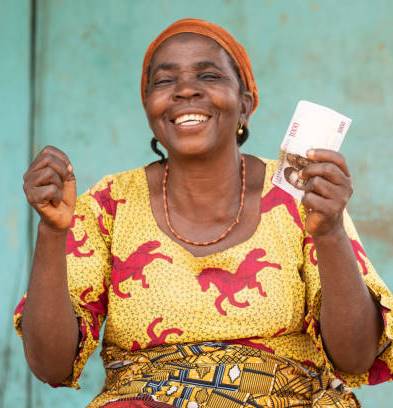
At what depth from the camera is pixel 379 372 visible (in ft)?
11.1

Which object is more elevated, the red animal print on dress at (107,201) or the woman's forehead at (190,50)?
the woman's forehead at (190,50)

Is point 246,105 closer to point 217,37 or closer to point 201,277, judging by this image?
point 217,37

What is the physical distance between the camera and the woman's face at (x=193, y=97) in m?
3.48

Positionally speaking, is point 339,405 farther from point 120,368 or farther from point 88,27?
point 88,27

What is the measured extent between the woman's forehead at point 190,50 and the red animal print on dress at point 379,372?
113 centimetres

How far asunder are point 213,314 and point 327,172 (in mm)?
760

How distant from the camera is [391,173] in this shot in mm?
4582

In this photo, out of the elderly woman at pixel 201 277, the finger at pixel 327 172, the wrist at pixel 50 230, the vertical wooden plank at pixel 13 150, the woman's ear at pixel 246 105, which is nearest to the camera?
the finger at pixel 327 172

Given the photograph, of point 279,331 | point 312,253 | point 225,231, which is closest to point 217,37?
point 225,231

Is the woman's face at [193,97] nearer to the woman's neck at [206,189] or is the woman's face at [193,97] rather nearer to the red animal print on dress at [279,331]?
the woman's neck at [206,189]

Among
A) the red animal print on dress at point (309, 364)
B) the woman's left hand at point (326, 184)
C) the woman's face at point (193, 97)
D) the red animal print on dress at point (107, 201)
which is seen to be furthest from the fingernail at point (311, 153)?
the red animal print on dress at point (107, 201)

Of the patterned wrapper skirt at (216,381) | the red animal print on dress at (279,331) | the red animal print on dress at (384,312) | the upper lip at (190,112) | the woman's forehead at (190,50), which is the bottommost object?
the patterned wrapper skirt at (216,381)

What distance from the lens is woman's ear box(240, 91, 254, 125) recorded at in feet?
12.1

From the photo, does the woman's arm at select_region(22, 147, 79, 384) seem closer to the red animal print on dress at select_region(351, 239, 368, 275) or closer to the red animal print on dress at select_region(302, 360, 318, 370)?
the red animal print on dress at select_region(302, 360, 318, 370)
